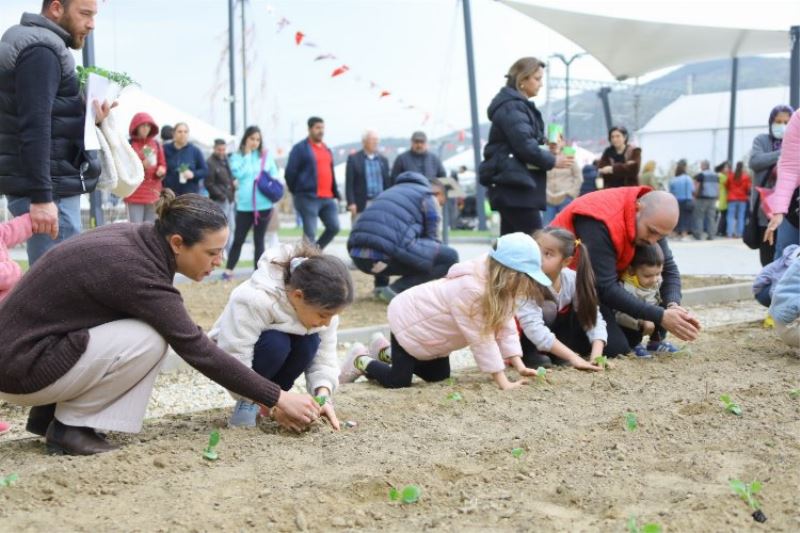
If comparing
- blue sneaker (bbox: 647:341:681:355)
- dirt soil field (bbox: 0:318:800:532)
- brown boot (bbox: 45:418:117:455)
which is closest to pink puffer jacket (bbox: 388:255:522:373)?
dirt soil field (bbox: 0:318:800:532)

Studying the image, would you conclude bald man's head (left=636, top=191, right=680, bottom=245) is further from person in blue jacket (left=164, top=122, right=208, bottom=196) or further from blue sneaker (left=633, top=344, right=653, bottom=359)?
person in blue jacket (left=164, top=122, right=208, bottom=196)

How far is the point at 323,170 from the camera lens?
9.98 meters

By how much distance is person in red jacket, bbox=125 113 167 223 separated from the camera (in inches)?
363

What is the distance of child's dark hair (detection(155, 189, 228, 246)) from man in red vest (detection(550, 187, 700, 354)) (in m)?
2.65

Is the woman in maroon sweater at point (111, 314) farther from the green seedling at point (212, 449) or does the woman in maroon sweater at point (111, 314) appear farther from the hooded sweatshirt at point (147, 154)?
the hooded sweatshirt at point (147, 154)

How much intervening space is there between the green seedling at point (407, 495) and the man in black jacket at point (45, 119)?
2063 millimetres

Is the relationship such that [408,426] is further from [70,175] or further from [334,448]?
[70,175]

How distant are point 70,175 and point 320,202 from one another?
19.0 feet

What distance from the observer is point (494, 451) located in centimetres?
350

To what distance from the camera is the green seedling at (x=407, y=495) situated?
2916 millimetres

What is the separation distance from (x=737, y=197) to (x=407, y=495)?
1862 cm

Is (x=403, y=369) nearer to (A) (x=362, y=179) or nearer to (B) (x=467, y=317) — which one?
(B) (x=467, y=317)

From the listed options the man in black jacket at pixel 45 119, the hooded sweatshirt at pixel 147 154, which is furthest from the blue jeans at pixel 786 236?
→ the hooded sweatshirt at pixel 147 154

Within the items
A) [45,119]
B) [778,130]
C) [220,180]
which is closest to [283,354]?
[45,119]
